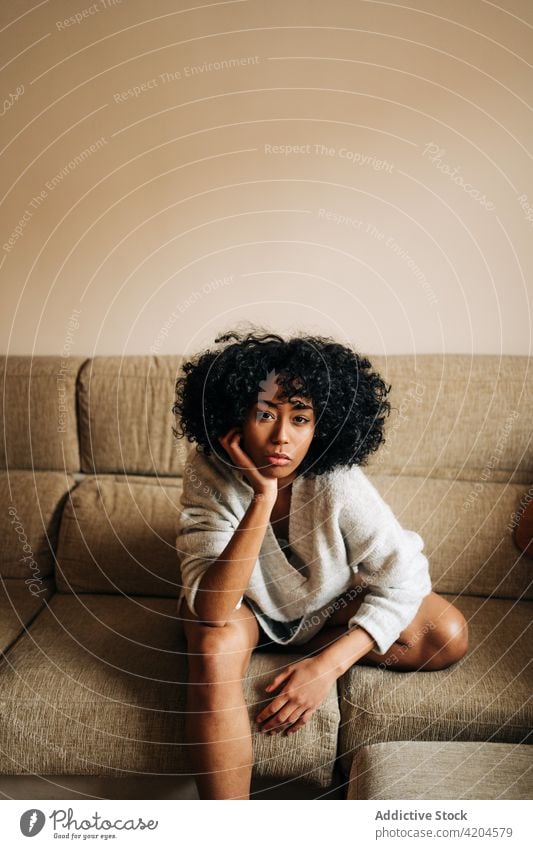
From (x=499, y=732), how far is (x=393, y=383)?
0.56m

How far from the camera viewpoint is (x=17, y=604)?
103 cm

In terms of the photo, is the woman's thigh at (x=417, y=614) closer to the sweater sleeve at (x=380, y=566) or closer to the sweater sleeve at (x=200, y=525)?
the sweater sleeve at (x=380, y=566)

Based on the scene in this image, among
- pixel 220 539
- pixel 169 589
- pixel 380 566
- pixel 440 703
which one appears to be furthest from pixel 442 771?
pixel 169 589

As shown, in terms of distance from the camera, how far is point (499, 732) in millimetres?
802

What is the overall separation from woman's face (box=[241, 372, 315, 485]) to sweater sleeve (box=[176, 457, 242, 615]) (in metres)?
0.11

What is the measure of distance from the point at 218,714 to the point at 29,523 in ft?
1.86

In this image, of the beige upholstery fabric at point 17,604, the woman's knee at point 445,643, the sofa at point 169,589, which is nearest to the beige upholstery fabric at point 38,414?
the sofa at point 169,589

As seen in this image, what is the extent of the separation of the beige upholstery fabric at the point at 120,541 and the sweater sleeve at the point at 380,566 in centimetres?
36

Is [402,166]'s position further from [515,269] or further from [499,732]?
[499,732]

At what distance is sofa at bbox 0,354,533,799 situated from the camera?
0.79 m

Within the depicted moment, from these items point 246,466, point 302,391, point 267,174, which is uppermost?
point 267,174

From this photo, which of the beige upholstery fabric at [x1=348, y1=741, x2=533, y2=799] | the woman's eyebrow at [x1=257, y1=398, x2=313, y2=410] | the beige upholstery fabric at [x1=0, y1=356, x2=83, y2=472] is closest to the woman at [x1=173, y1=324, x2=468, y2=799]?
the woman's eyebrow at [x1=257, y1=398, x2=313, y2=410]

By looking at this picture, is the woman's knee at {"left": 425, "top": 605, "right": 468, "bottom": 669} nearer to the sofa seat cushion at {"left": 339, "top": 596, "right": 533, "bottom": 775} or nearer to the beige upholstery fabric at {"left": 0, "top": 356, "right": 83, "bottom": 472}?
the sofa seat cushion at {"left": 339, "top": 596, "right": 533, "bottom": 775}
